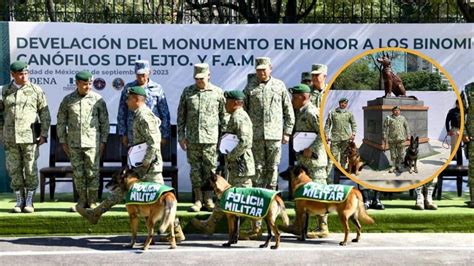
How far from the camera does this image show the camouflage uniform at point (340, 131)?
9586mm

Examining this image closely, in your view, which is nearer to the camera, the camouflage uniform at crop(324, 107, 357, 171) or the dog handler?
the dog handler

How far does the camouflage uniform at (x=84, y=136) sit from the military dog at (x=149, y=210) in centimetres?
89

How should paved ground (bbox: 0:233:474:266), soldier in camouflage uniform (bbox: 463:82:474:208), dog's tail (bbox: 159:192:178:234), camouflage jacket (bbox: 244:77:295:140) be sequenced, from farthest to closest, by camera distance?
soldier in camouflage uniform (bbox: 463:82:474:208)
camouflage jacket (bbox: 244:77:295:140)
dog's tail (bbox: 159:192:178:234)
paved ground (bbox: 0:233:474:266)

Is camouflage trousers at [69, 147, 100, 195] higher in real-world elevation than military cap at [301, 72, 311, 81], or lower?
lower

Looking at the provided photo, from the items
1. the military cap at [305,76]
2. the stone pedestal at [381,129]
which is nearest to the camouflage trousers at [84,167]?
the military cap at [305,76]

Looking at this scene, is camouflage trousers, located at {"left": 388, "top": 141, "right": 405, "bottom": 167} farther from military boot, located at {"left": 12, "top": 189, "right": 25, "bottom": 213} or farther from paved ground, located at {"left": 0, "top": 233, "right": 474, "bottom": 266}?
military boot, located at {"left": 12, "top": 189, "right": 25, "bottom": 213}

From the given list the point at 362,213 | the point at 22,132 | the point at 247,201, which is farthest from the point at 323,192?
the point at 22,132

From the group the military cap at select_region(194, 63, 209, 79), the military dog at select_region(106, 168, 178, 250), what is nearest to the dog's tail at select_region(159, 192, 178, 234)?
the military dog at select_region(106, 168, 178, 250)

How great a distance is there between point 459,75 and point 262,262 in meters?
4.56

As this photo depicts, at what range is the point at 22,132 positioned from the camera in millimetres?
9297

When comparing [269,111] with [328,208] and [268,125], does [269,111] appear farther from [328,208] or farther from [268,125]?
[328,208]

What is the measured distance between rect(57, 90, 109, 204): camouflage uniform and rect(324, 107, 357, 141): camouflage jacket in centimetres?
248

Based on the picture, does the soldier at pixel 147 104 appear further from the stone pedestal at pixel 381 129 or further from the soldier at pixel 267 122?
the stone pedestal at pixel 381 129

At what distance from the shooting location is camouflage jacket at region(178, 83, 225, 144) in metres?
9.36
